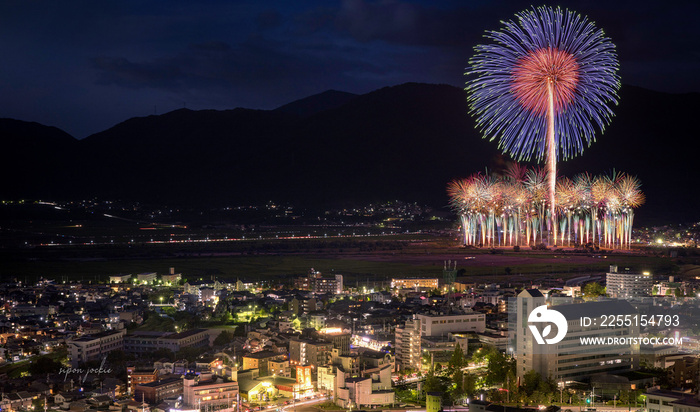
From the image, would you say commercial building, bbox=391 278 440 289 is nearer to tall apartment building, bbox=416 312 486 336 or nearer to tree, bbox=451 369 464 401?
tall apartment building, bbox=416 312 486 336

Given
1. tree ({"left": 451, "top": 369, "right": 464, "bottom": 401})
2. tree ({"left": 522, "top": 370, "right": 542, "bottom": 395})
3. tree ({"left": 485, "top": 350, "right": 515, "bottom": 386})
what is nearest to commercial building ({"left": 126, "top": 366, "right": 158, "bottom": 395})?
tree ({"left": 451, "top": 369, "right": 464, "bottom": 401})

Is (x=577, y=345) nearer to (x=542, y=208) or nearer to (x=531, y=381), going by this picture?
(x=531, y=381)

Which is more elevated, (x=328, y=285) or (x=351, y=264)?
(x=351, y=264)

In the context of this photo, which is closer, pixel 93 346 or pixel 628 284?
pixel 93 346

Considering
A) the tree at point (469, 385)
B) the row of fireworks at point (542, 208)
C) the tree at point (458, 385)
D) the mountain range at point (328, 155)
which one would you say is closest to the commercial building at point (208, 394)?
the tree at point (458, 385)

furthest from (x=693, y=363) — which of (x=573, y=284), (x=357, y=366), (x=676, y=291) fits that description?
(x=573, y=284)

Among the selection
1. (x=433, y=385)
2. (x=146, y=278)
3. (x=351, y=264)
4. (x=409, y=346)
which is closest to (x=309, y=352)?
(x=409, y=346)
